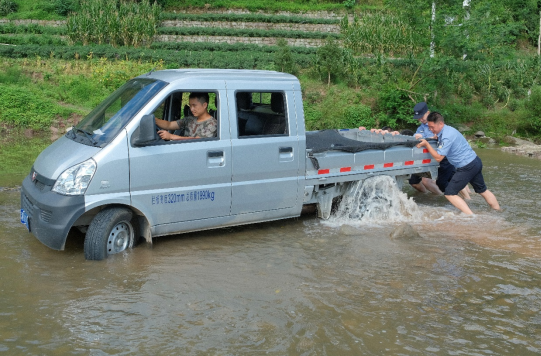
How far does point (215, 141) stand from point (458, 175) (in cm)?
425

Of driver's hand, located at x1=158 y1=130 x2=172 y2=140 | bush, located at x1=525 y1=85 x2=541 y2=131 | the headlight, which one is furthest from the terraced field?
the headlight

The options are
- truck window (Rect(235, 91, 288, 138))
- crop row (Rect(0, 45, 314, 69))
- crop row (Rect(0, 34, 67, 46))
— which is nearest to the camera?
Result: truck window (Rect(235, 91, 288, 138))

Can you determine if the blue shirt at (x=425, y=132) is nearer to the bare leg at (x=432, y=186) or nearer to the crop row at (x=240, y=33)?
the bare leg at (x=432, y=186)

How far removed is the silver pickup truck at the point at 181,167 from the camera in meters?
6.37

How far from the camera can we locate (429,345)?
16.4 ft

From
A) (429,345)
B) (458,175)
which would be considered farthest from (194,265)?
(458,175)

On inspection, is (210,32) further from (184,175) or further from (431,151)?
(184,175)

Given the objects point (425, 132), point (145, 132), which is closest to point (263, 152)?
point (145, 132)

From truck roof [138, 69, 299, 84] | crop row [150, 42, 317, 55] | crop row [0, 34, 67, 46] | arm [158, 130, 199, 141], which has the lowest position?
arm [158, 130, 199, 141]

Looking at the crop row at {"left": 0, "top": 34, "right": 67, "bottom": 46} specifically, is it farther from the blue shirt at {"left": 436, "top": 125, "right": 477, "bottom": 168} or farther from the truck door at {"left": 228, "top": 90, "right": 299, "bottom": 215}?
the blue shirt at {"left": 436, "top": 125, "right": 477, "bottom": 168}

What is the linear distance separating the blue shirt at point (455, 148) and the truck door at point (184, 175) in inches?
151

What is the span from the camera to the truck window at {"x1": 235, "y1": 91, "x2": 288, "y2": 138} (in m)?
7.65

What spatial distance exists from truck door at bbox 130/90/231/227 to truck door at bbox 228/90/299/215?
15 cm

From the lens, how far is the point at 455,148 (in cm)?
920
